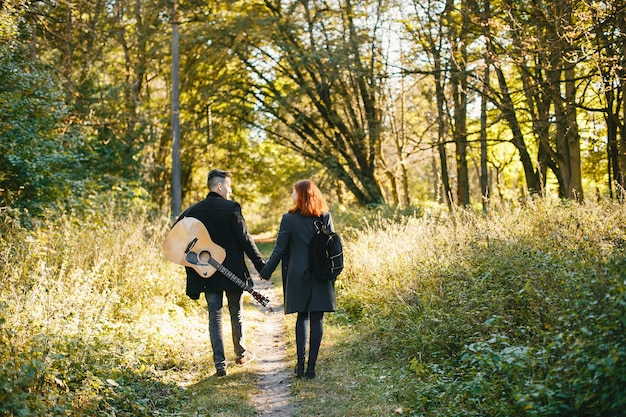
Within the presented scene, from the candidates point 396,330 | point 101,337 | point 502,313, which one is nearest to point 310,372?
point 396,330

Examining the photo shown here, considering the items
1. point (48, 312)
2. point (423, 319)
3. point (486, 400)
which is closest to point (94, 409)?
point (48, 312)

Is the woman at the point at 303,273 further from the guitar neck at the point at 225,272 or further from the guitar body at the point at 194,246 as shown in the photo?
the guitar body at the point at 194,246

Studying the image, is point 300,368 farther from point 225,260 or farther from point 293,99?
point 293,99

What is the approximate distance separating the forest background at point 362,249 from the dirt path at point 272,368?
190 millimetres

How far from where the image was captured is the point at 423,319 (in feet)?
23.0

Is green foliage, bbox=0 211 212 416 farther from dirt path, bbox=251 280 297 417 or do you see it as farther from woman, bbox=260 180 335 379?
woman, bbox=260 180 335 379

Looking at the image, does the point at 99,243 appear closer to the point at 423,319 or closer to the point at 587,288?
the point at 423,319

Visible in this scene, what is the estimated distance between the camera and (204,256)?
22.8 ft

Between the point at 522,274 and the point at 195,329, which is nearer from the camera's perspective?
the point at 522,274

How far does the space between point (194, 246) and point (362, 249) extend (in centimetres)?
498

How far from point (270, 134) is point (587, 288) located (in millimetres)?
24099

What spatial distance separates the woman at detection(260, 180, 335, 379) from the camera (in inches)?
264

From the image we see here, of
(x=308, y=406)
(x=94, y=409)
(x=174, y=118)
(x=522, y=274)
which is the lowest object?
(x=308, y=406)

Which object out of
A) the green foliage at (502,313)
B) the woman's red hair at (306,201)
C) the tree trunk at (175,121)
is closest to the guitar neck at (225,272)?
the woman's red hair at (306,201)
